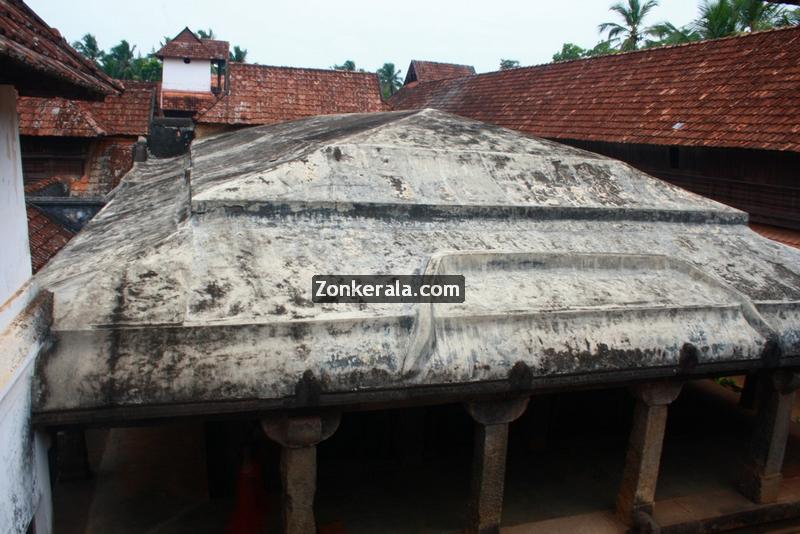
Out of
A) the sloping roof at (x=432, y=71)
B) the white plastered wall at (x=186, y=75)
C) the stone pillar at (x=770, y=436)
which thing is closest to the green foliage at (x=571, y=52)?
the sloping roof at (x=432, y=71)

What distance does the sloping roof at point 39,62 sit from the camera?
9.66 feet

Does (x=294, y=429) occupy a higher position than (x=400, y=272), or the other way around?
(x=400, y=272)

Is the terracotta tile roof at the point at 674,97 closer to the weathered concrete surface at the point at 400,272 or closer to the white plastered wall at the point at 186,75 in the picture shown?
the weathered concrete surface at the point at 400,272

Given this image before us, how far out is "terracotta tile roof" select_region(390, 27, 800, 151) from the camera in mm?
9453

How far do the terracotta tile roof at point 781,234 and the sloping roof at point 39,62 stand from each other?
9.11 m

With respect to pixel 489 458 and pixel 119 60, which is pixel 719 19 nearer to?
pixel 489 458

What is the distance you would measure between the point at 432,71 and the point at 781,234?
78.4ft

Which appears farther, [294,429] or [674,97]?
[674,97]

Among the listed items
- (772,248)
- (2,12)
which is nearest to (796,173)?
(772,248)

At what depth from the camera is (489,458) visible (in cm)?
479

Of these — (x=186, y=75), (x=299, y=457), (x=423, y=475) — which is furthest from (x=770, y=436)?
(x=186, y=75)

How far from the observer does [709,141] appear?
32.1 feet

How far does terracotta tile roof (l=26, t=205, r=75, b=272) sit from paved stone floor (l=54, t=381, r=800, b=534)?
3.83 meters

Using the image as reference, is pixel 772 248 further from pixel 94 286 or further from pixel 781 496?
pixel 94 286
